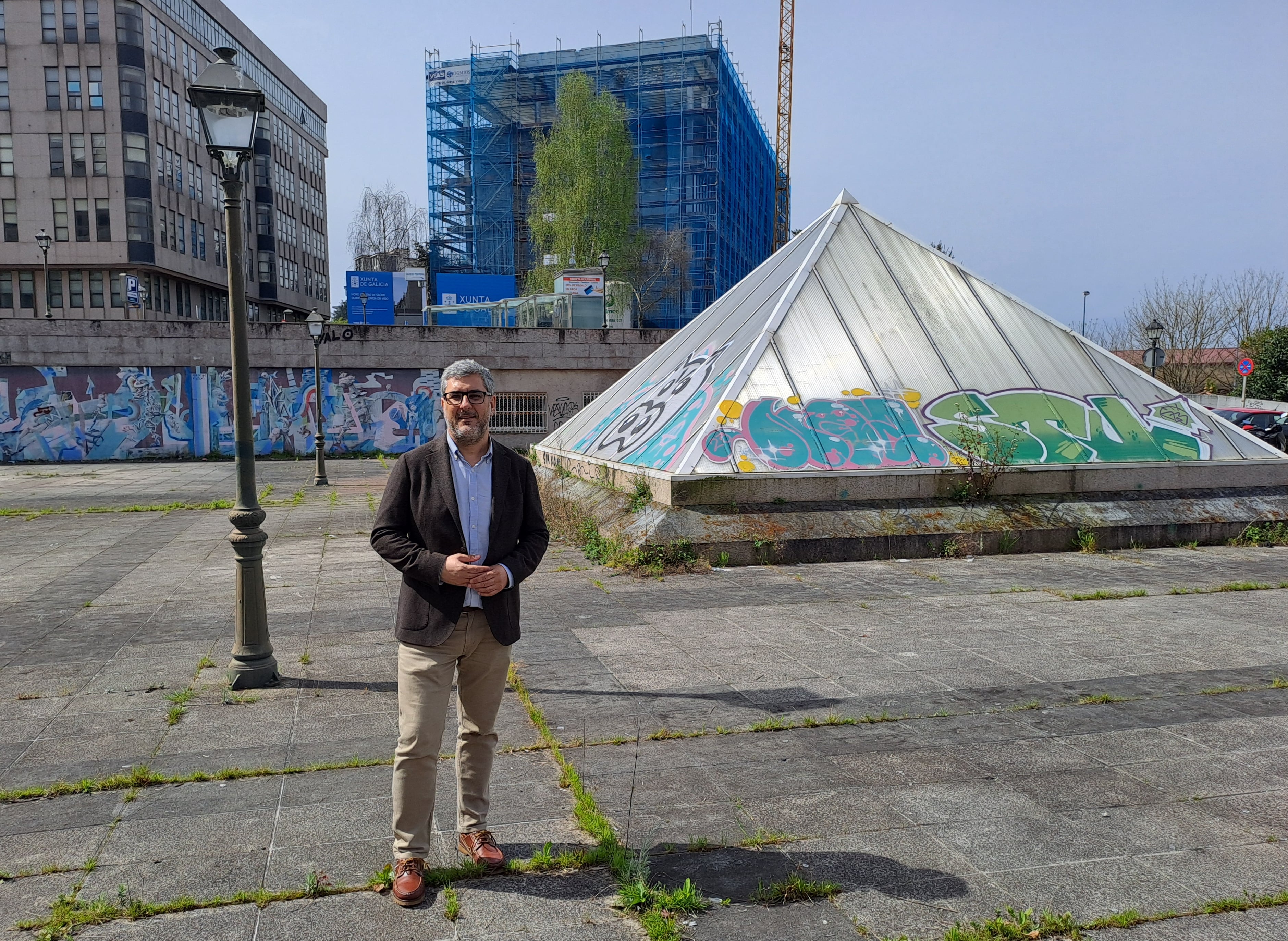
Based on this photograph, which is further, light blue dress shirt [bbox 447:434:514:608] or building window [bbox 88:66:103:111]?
building window [bbox 88:66:103:111]

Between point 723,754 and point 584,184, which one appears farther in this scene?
point 584,184

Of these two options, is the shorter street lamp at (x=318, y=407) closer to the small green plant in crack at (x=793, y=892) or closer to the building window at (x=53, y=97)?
the small green plant in crack at (x=793, y=892)

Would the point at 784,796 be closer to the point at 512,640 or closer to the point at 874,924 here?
the point at 874,924

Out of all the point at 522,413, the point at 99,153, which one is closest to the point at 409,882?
the point at 522,413

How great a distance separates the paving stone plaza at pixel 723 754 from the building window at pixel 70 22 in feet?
170

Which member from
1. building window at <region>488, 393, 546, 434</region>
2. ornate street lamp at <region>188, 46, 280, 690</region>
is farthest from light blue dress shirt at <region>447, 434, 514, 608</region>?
building window at <region>488, 393, 546, 434</region>

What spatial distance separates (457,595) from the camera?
3.78 metres

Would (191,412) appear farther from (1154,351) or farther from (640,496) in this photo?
(1154,351)

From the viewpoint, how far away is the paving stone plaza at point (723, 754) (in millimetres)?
3568

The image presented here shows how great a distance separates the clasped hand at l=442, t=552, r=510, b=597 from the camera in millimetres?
3684

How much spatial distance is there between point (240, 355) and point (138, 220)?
2046 inches

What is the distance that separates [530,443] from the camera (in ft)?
108

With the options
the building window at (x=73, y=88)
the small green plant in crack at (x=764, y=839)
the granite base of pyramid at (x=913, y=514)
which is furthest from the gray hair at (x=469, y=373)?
the building window at (x=73, y=88)

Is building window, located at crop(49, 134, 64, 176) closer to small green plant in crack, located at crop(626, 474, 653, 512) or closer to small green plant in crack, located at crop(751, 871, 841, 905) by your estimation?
small green plant in crack, located at crop(626, 474, 653, 512)
